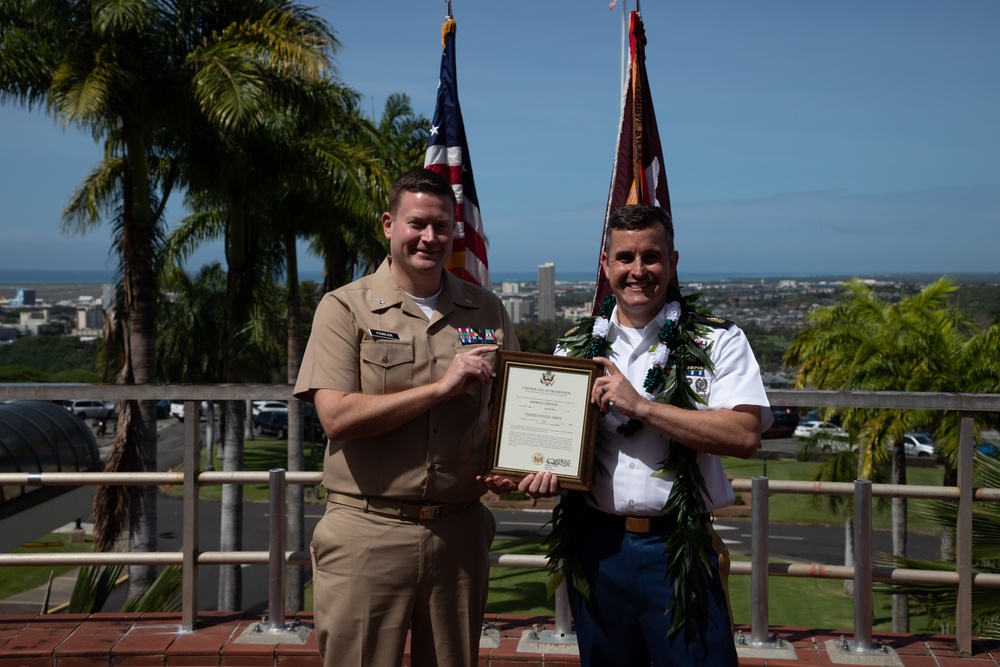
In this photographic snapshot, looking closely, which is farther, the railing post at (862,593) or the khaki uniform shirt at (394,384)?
the railing post at (862,593)

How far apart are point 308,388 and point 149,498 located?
1648cm

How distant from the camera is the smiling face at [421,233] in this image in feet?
8.93

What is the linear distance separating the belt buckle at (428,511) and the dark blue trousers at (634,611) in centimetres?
45

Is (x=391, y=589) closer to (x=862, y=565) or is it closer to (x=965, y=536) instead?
(x=862, y=565)

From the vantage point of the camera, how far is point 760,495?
3918 millimetres

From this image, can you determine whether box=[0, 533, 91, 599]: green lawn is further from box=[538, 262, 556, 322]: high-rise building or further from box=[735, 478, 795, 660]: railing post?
box=[538, 262, 556, 322]: high-rise building

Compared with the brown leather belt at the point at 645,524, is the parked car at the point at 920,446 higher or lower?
lower

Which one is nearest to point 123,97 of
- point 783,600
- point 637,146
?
point 637,146

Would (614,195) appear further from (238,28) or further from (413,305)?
(238,28)

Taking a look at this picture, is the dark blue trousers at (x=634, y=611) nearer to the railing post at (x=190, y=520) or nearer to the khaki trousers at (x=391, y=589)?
the khaki trousers at (x=391, y=589)

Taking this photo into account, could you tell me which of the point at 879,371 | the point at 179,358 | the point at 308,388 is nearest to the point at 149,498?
the point at 879,371

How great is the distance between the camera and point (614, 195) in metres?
5.00

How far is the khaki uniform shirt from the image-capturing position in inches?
108

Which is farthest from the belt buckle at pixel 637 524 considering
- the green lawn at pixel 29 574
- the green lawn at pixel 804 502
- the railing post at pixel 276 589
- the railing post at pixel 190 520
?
the green lawn at pixel 804 502
